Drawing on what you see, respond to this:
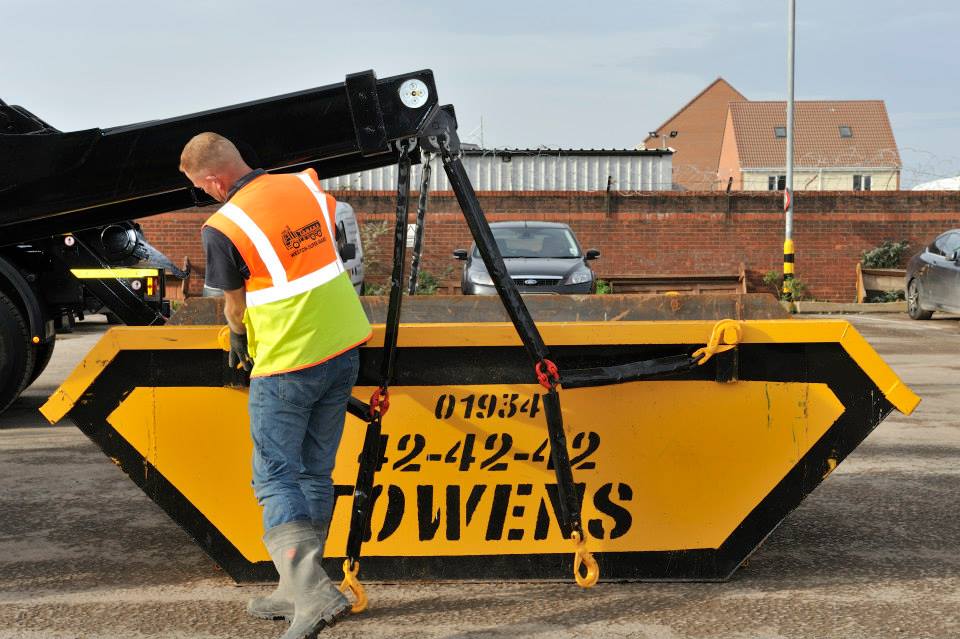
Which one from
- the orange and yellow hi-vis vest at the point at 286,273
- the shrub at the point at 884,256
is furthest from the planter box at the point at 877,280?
the orange and yellow hi-vis vest at the point at 286,273

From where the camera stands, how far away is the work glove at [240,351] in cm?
405

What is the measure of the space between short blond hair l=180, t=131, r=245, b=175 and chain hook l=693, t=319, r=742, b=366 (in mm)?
1885

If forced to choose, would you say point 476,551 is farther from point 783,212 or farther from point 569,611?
point 783,212

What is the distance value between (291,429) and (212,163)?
95 cm

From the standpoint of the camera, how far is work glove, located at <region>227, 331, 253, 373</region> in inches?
159

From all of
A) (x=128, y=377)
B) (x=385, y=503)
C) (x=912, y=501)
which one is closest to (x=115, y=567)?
(x=128, y=377)

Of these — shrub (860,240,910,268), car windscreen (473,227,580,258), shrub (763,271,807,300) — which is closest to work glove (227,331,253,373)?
car windscreen (473,227,580,258)

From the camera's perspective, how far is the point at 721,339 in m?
4.38

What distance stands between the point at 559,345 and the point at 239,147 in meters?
1.59

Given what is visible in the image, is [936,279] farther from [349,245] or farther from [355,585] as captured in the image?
[355,585]

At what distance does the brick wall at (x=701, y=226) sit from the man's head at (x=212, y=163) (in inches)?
784

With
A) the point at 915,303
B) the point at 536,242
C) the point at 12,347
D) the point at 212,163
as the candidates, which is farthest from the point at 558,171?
the point at 212,163

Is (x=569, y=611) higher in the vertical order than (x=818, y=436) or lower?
lower

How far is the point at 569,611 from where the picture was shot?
4.30 m
